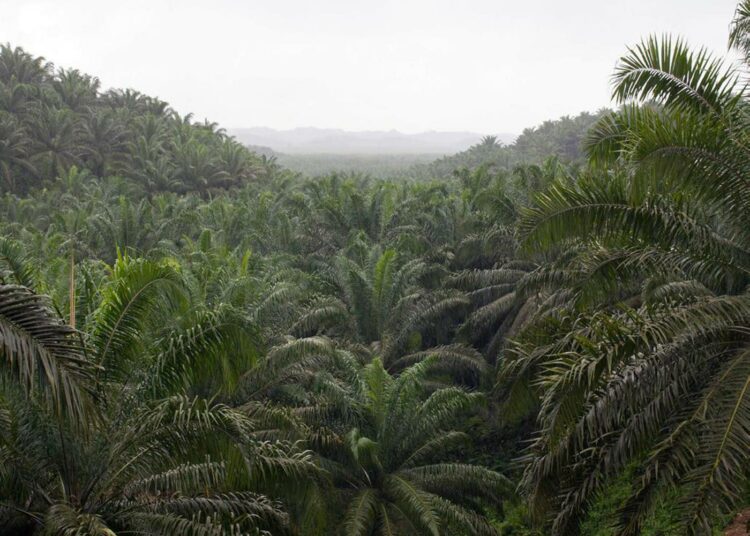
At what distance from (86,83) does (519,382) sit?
47176 mm

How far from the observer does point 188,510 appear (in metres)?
6.38

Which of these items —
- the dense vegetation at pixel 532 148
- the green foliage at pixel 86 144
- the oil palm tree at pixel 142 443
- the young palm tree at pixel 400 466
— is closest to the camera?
the oil palm tree at pixel 142 443

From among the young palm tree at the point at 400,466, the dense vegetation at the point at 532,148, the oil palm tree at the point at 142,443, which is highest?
the dense vegetation at the point at 532,148

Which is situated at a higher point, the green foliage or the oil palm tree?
the green foliage

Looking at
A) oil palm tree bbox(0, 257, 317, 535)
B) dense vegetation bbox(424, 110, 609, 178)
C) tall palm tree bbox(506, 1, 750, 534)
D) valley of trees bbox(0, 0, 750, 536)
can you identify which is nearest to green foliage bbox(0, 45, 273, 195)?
dense vegetation bbox(424, 110, 609, 178)

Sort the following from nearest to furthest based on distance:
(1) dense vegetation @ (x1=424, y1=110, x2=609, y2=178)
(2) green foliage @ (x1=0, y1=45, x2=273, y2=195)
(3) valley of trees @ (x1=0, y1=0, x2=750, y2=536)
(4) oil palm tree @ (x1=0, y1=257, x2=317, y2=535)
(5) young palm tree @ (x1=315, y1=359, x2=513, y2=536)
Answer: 1. (3) valley of trees @ (x1=0, y1=0, x2=750, y2=536)
2. (4) oil palm tree @ (x1=0, y1=257, x2=317, y2=535)
3. (5) young palm tree @ (x1=315, y1=359, x2=513, y2=536)
4. (2) green foliage @ (x1=0, y1=45, x2=273, y2=195)
5. (1) dense vegetation @ (x1=424, y1=110, x2=609, y2=178)

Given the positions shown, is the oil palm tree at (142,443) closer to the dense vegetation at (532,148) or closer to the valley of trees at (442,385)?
the valley of trees at (442,385)

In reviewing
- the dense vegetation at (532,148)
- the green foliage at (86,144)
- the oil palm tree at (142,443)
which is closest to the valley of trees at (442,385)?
the oil palm tree at (142,443)

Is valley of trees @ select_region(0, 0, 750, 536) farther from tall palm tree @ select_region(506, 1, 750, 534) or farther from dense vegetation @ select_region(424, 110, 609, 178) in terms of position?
dense vegetation @ select_region(424, 110, 609, 178)

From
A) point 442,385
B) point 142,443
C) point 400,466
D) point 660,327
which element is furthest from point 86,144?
point 660,327

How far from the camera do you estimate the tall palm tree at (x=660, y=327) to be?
565 centimetres

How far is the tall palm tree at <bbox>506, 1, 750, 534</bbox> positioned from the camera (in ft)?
18.5

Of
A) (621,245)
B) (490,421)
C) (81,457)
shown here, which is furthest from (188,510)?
(490,421)

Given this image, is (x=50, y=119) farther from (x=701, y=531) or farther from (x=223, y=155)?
(x=701, y=531)
